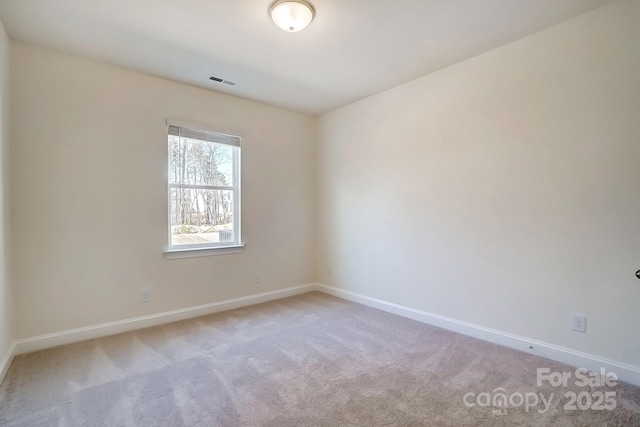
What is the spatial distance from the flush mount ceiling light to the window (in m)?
1.80

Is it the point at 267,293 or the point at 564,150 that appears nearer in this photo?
the point at 564,150

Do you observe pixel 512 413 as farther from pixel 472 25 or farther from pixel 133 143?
pixel 133 143

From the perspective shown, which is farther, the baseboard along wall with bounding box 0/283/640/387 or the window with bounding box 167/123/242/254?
the window with bounding box 167/123/242/254

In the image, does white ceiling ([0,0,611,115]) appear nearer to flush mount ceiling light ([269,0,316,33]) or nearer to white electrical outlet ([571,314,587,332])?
flush mount ceiling light ([269,0,316,33])

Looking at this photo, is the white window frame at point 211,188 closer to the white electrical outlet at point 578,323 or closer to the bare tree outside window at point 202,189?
Answer: the bare tree outside window at point 202,189

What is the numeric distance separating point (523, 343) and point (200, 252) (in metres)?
3.36

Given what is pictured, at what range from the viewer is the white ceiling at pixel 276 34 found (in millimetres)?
2189

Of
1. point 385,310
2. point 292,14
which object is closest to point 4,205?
point 292,14

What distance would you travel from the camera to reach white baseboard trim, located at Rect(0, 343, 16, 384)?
2.21m

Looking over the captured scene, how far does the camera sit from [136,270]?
316 centimetres

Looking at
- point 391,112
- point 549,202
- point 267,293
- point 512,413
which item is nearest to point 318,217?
point 267,293

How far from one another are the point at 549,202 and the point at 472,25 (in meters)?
1.56

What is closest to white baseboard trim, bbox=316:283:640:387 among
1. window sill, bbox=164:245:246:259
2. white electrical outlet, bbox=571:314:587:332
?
white electrical outlet, bbox=571:314:587:332

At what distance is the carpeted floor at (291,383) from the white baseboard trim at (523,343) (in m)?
0.09
